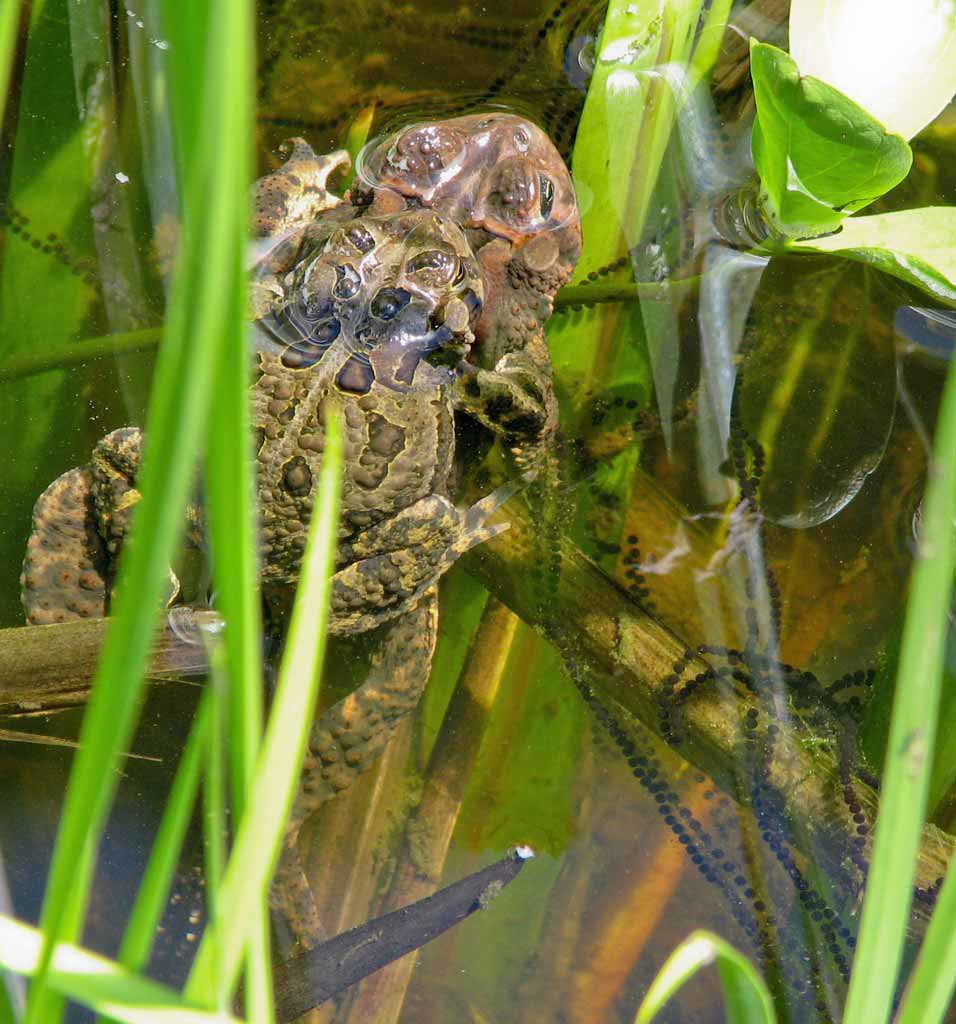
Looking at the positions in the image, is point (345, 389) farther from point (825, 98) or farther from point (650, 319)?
point (825, 98)

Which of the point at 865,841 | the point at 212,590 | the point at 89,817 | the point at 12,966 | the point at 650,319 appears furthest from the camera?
the point at 650,319

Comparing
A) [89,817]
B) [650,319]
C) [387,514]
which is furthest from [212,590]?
[89,817]

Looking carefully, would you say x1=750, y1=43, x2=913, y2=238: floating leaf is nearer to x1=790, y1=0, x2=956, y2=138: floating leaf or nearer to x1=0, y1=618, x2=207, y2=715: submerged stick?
x1=790, y1=0, x2=956, y2=138: floating leaf

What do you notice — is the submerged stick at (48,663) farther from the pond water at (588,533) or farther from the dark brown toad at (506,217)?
the dark brown toad at (506,217)

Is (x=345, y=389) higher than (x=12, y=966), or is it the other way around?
(x=12, y=966)

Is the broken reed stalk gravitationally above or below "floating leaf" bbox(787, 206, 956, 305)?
below

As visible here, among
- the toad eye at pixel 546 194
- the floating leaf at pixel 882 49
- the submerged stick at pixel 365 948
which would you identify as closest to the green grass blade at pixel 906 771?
the submerged stick at pixel 365 948

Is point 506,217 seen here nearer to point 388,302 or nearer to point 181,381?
Result: point 388,302

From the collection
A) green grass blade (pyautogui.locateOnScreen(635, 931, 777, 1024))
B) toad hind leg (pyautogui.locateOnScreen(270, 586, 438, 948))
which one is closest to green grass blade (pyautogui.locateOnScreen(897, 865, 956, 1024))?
green grass blade (pyautogui.locateOnScreen(635, 931, 777, 1024))
